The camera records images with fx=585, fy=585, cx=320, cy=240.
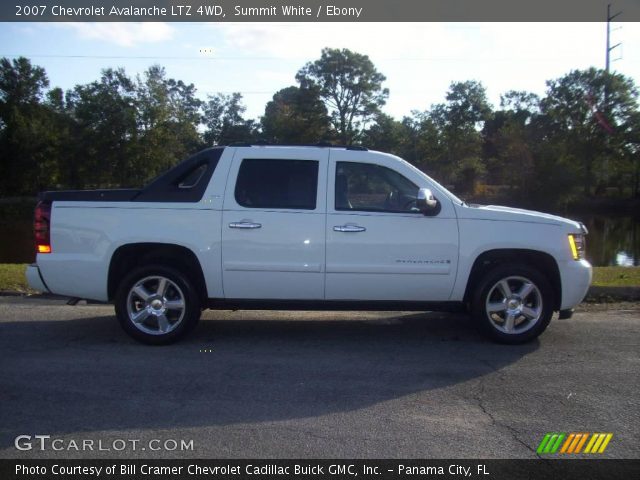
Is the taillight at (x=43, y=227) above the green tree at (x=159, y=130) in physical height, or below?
below

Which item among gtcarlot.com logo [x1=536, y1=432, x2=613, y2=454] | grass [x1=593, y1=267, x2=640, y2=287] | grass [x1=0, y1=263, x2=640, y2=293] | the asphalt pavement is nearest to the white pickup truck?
the asphalt pavement

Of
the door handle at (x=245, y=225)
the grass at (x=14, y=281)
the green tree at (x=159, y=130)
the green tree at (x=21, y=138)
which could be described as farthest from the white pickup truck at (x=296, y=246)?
the green tree at (x=21, y=138)

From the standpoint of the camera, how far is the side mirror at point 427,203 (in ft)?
18.8

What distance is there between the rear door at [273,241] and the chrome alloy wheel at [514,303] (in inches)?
72.4

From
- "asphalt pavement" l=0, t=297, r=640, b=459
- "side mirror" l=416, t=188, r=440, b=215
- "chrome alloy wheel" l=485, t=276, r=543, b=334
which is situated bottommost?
"asphalt pavement" l=0, t=297, r=640, b=459

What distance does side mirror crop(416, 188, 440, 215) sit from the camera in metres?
5.74

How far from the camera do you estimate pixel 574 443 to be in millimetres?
3838

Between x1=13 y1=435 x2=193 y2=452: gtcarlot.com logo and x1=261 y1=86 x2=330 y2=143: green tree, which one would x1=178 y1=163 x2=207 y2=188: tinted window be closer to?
x1=13 y1=435 x2=193 y2=452: gtcarlot.com logo

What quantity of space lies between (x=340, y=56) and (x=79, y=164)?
24.2 m

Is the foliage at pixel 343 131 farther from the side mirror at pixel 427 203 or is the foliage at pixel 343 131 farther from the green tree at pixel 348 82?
the side mirror at pixel 427 203

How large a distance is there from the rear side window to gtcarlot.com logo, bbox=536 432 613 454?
10.3 feet

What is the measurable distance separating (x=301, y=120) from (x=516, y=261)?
1569 inches

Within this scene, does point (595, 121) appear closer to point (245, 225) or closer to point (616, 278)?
point (616, 278)

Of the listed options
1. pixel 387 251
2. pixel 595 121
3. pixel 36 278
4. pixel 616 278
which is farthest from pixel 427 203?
pixel 595 121
